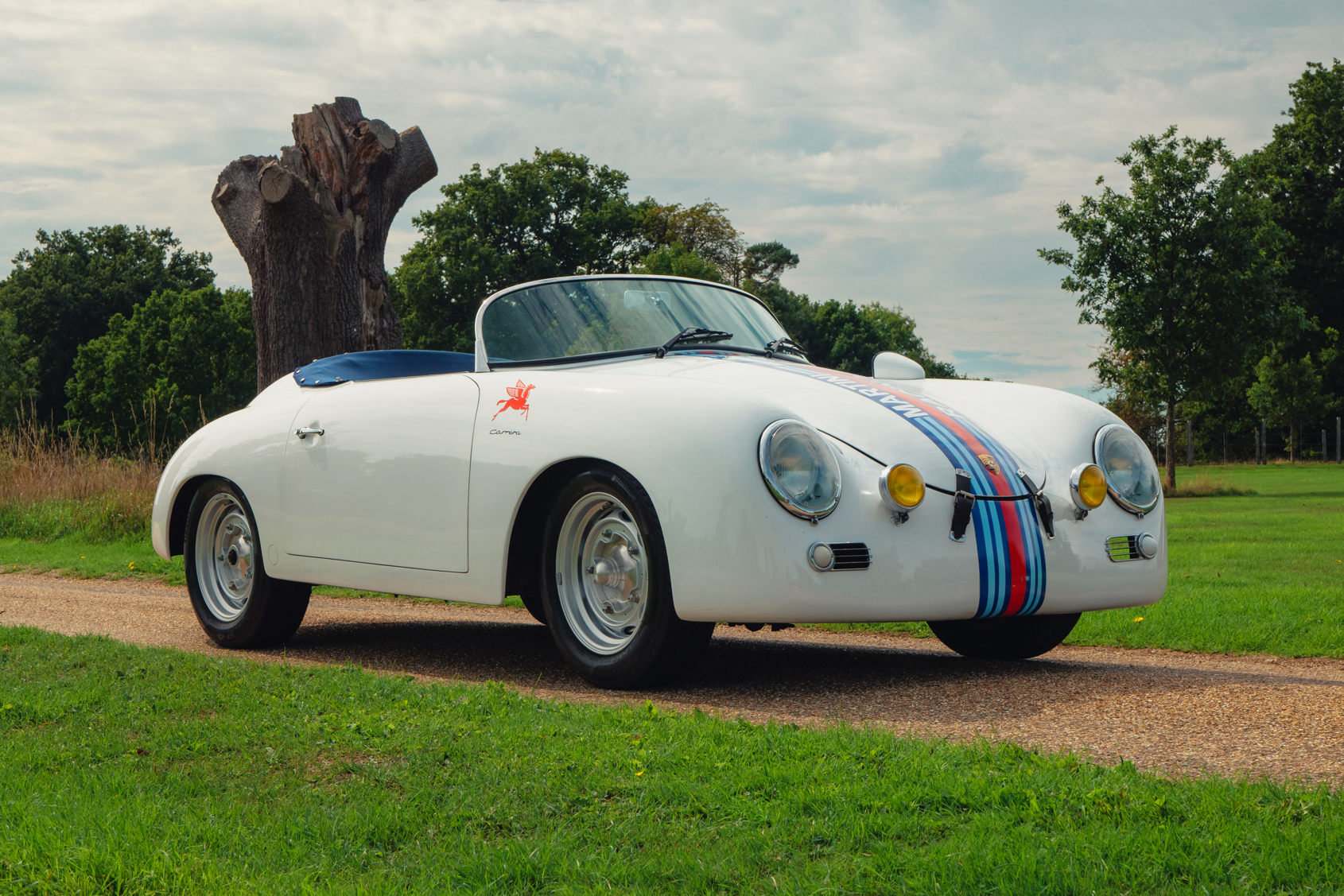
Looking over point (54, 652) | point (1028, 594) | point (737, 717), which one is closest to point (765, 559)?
point (737, 717)

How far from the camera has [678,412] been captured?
434 centimetres

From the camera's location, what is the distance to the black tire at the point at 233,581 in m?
6.11

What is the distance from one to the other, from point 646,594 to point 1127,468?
2013 millimetres

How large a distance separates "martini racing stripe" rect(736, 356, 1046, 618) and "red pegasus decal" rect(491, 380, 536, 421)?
4.63 ft

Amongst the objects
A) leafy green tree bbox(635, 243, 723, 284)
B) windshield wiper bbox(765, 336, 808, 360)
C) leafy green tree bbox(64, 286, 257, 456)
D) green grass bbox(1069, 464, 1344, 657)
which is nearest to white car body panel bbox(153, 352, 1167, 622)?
windshield wiper bbox(765, 336, 808, 360)

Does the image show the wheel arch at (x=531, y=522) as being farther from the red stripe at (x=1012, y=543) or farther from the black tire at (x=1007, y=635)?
the black tire at (x=1007, y=635)

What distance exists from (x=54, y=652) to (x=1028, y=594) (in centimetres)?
401

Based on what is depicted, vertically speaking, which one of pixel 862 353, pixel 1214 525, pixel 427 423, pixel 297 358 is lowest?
pixel 1214 525

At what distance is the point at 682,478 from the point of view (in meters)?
4.22

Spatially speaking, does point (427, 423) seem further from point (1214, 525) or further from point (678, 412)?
point (1214, 525)

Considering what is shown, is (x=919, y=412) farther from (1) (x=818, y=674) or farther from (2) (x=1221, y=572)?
(2) (x=1221, y=572)

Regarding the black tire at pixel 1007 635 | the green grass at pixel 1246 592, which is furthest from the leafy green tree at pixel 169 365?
the black tire at pixel 1007 635

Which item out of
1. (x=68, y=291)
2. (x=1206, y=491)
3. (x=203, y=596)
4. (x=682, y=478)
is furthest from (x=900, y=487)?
(x=68, y=291)

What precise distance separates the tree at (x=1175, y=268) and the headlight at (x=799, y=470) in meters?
30.1
